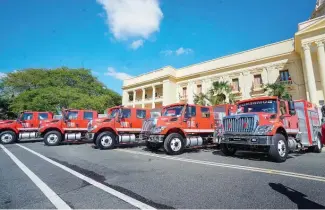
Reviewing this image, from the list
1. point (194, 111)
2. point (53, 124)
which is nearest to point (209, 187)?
point (194, 111)

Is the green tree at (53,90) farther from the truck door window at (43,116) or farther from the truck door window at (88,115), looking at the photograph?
the truck door window at (88,115)

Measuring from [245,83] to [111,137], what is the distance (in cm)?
2360

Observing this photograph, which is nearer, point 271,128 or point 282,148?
point 271,128

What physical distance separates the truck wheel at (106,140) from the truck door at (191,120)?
180 inches

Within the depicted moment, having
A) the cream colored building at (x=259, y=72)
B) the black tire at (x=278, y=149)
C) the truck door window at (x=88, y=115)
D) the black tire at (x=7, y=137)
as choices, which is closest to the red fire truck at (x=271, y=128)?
the black tire at (x=278, y=149)

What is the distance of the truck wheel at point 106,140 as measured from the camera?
10.5 m

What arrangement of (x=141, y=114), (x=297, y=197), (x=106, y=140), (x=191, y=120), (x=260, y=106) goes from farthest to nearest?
(x=141, y=114)
(x=106, y=140)
(x=191, y=120)
(x=260, y=106)
(x=297, y=197)

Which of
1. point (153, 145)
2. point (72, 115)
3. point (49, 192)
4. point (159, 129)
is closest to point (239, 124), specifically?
point (159, 129)

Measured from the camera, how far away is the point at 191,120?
31.0 ft

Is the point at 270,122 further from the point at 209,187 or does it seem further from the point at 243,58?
the point at 243,58

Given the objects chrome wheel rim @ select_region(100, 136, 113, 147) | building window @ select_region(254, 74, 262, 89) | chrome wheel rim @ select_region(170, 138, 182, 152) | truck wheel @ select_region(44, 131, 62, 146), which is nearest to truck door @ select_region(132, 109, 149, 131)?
chrome wheel rim @ select_region(100, 136, 113, 147)

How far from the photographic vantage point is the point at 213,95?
2631 cm

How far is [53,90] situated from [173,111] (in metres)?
26.2

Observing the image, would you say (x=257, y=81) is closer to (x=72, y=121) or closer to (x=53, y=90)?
(x=72, y=121)
